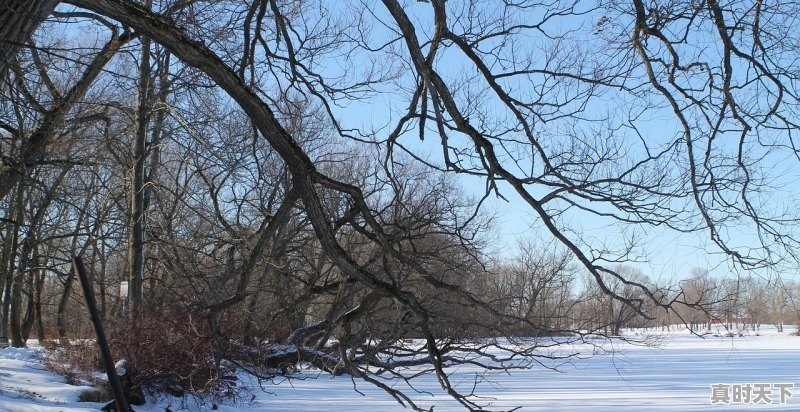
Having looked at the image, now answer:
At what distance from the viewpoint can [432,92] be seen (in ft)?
17.3

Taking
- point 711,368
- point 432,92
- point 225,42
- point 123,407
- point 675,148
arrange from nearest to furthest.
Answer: point 123,407 < point 432,92 < point 675,148 < point 225,42 < point 711,368

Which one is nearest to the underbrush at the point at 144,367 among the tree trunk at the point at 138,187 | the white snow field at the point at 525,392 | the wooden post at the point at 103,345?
the white snow field at the point at 525,392

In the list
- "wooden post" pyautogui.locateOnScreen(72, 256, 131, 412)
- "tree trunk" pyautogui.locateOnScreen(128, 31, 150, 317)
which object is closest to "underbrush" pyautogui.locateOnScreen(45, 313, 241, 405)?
"tree trunk" pyautogui.locateOnScreen(128, 31, 150, 317)

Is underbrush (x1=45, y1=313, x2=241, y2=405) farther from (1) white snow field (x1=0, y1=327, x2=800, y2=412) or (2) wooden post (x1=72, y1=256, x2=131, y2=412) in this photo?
(2) wooden post (x1=72, y1=256, x2=131, y2=412)

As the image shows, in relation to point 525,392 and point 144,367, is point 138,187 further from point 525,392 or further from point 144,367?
point 525,392

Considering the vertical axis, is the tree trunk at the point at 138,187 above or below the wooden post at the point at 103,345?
above

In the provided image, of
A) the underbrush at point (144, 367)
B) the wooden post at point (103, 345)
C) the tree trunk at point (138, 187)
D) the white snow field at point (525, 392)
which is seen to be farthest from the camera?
the tree trunk at point (138, 187)

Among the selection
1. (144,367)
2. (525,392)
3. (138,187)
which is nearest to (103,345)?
(144,367)

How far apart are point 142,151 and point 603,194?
36.6 ft

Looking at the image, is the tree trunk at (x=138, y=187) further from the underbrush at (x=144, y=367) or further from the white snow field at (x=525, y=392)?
the white snow field at (x=525, y=392)

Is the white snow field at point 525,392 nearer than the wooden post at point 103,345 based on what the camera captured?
No

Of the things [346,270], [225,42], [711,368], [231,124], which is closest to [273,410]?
[231,124]

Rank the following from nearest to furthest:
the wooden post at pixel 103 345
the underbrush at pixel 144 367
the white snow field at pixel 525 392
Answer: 1. the wooden post at pixel 103 345
2. the white snow field at pixel 525 392
3. the underbrush at pixel 144 367

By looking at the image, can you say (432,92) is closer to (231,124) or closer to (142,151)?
(231,124)
